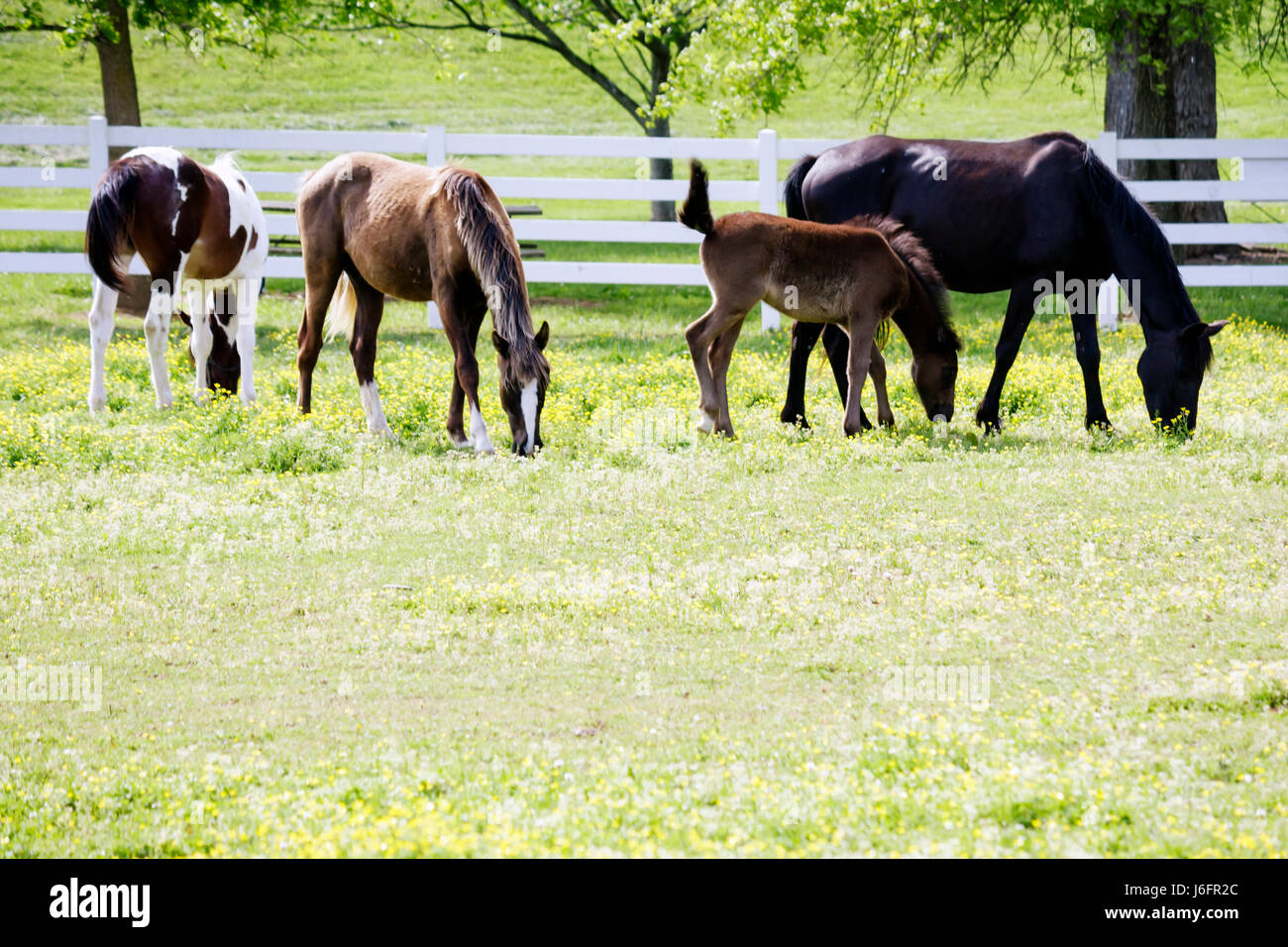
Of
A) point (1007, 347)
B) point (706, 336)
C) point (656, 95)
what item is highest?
point (656, 95)

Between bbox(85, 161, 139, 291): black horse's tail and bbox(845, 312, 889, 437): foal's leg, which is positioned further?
bbox(85, 161, 139, 291): black horse's tail

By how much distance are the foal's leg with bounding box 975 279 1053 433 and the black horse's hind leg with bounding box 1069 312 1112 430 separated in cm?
36

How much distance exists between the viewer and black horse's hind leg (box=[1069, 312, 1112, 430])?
31.9 ft

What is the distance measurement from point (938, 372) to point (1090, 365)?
114 cm

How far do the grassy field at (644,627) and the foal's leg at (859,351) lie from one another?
375 mm

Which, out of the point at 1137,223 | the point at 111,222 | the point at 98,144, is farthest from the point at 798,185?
the point at 98,144

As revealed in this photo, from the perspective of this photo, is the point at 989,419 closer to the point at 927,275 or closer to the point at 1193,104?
the point at 927,275

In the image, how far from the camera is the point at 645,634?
5.61m

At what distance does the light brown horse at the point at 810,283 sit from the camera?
9281 millimetres

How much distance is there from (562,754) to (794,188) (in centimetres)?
743

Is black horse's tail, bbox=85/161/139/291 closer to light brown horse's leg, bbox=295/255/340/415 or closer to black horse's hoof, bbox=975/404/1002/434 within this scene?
light brown horse's leg, bbox=295/255/340/415

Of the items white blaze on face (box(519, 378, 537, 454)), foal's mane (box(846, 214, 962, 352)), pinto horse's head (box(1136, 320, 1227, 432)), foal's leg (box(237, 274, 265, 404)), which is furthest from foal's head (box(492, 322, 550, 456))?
→ pinto horse's head (box(1136, 320, 1227, 432))

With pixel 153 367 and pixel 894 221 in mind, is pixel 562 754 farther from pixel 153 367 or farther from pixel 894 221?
pixel 153 367

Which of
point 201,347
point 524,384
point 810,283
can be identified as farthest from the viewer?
point 201,347
